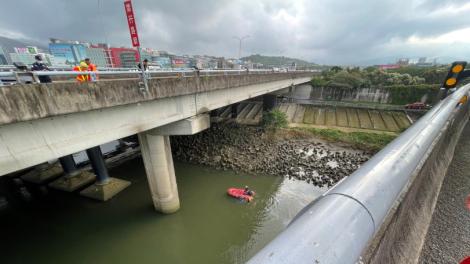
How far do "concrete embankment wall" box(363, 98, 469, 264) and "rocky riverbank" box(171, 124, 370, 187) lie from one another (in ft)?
25.7

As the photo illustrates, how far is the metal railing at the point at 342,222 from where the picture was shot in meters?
1.02

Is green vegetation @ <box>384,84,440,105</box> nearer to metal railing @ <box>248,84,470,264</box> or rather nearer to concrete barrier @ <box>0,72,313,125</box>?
concrete barrier @ <box>0,72,313,125</box>

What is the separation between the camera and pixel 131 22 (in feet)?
17.2

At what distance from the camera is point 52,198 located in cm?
1117

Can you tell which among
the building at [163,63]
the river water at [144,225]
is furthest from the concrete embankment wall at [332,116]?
the river water at [144,225]

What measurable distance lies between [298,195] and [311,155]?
573cm

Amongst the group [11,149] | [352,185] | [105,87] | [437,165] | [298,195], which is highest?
[105,87]

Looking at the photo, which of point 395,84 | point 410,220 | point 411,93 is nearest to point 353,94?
point 395,84

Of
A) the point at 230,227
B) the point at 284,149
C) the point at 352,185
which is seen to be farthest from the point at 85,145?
the point at 284,149

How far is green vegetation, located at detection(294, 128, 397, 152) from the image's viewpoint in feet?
56.8

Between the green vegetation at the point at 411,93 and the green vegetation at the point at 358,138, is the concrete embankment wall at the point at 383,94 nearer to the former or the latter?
the green vegetation at the point at 411,93

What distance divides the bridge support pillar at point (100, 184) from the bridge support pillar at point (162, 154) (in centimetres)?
371

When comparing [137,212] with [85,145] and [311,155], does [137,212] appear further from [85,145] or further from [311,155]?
[311,155]

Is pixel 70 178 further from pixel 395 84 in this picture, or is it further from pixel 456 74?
pixel 395 84
